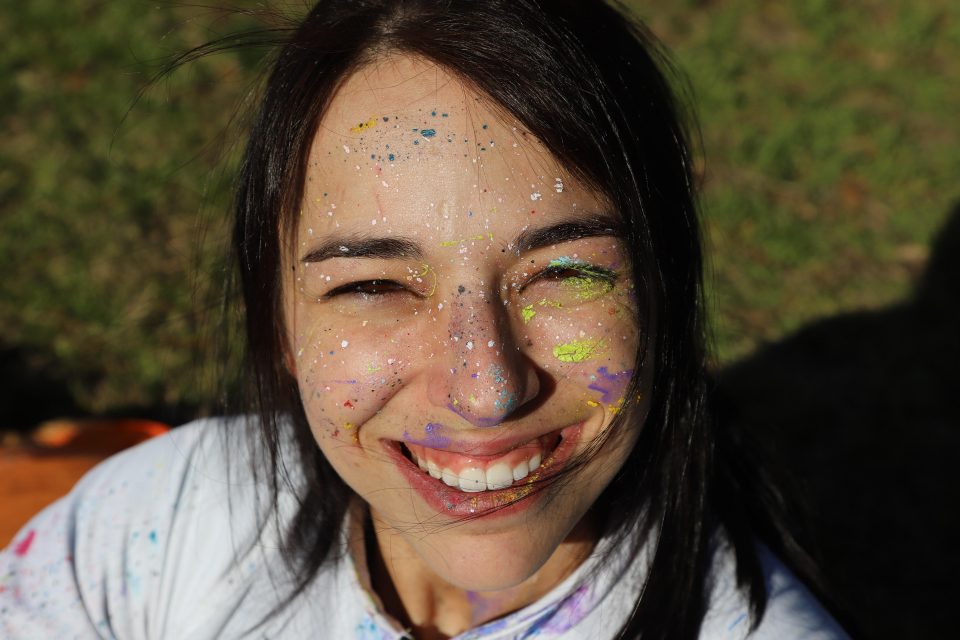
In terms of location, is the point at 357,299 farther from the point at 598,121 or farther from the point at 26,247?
the point at 26,247

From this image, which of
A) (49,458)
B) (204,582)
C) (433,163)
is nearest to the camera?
(433,163)

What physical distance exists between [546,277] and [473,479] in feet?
1.15

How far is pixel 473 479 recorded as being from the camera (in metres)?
1.48

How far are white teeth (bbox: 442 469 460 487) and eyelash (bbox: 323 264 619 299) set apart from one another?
314mm

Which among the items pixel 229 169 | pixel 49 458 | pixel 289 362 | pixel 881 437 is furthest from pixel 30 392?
pixel 881 437

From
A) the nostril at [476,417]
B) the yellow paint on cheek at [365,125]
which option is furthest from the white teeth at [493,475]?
the yellow paint on cheek at [365,125]

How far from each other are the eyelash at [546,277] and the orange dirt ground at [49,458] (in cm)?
146

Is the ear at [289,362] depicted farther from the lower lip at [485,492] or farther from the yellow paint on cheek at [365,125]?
the yellow paint on cheek at [365,125]

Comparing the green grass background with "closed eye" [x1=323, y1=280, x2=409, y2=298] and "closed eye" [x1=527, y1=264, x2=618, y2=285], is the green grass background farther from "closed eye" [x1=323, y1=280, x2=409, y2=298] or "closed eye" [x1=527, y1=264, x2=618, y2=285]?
"closed eye" [x1=527, y1=264, x2=618, y2=285]

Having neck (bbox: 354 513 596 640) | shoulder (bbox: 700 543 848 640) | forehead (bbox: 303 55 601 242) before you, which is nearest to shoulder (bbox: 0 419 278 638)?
neck (bbox: 354 513 596 640)

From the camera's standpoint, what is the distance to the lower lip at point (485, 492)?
1478 millimetres

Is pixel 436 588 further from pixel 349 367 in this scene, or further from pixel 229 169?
pixel 229 169

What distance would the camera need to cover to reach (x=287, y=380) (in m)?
1.74

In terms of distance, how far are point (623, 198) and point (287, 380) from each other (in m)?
0.73
